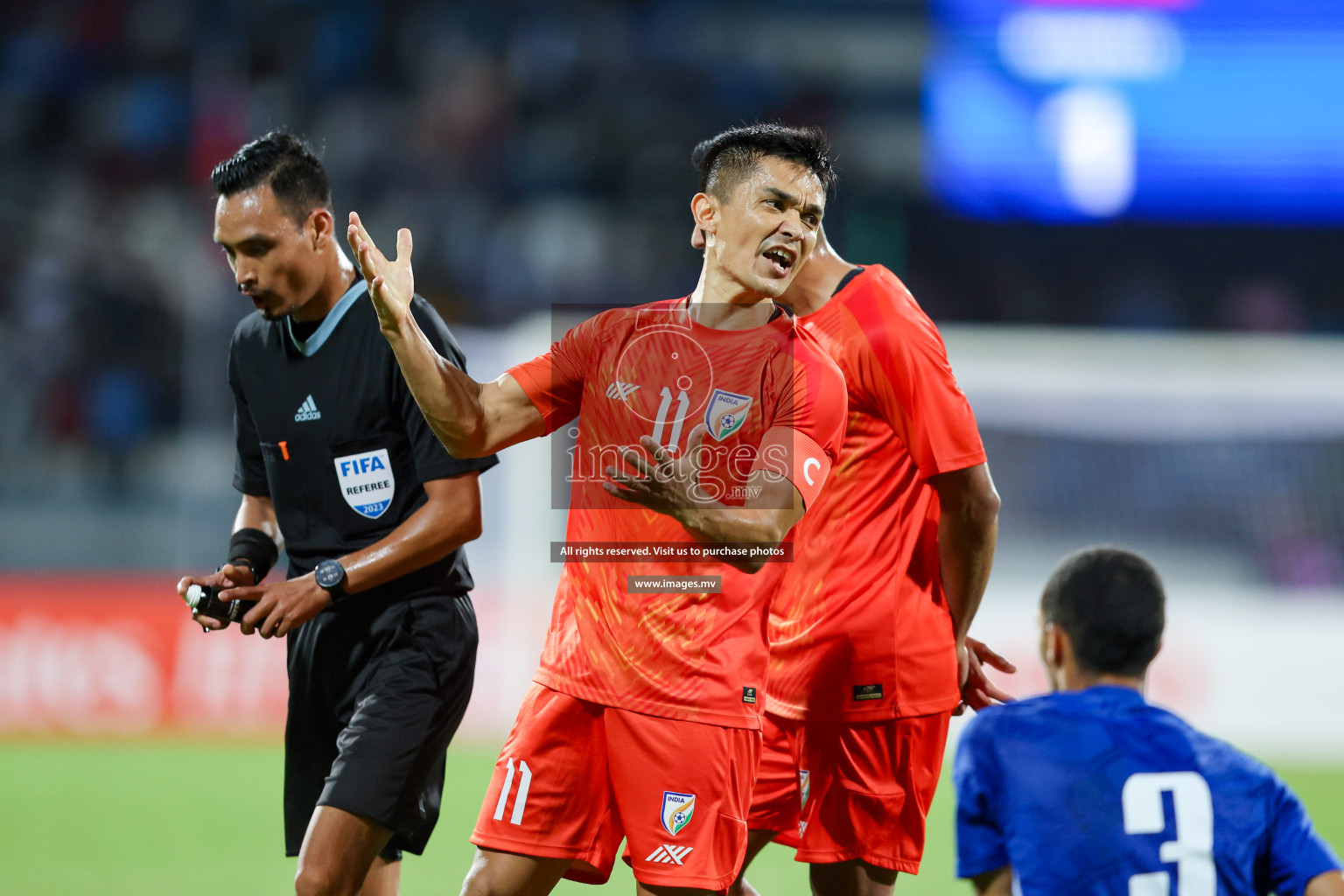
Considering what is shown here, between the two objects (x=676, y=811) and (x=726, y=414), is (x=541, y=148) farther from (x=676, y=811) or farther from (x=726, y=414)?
(x=676, y=811)

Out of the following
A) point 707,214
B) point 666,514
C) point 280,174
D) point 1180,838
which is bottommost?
point 1180,838

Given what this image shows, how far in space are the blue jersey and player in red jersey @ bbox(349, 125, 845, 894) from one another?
71 centimetres

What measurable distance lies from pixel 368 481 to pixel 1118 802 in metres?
2.24

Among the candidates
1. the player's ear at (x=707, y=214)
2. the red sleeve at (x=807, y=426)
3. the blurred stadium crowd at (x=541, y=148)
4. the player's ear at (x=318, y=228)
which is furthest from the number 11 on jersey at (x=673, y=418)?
the blurred stadium crowd at (x=541, y=148)

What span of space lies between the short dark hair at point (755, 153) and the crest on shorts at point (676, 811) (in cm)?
148

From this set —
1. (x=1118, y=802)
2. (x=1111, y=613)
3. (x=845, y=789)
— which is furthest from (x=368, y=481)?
(x=1118, y=802)

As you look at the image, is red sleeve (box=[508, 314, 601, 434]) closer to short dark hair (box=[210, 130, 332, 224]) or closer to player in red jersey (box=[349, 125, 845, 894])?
player in red jersey (box=[349, 125, 845, 894])

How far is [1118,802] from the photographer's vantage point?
2.73 meters

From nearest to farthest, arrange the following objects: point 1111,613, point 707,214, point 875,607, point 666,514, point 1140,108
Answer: point 1111,613 < point 666,514 < point 707,214 < point 875,607 < point 1140,108

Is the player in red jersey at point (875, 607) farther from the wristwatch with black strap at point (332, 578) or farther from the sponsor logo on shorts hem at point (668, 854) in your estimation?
the wristwatch with black strap at point (332, 578)

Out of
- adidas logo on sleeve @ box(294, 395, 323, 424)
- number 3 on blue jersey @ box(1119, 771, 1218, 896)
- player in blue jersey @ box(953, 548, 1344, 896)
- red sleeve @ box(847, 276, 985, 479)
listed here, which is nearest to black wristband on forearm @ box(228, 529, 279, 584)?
adidas logo on sleeve @ box(294, 395, 323, 424)

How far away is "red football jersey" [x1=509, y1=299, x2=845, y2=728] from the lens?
130 inches

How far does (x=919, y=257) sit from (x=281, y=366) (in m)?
12.7

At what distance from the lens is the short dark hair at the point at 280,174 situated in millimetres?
3982
